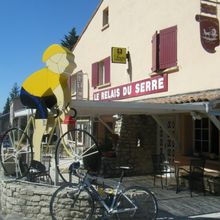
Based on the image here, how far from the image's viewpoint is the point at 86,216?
7.12 m

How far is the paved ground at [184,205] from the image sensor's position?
823 cm

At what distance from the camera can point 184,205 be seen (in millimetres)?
9219

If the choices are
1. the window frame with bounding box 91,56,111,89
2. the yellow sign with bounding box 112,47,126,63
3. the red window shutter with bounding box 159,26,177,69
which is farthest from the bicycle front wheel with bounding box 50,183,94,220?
the window frame with bounding box 91,56,111,89

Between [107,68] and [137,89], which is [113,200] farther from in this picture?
[107,68]

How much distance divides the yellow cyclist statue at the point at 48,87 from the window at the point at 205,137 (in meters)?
4.88

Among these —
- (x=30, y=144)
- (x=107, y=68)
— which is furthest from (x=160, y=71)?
(x=30, y=144)

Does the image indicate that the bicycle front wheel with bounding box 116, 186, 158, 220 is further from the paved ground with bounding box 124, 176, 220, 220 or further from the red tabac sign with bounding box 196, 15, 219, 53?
the red tabac sign with bounding box 196, 15, 219, 53

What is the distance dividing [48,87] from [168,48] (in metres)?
5.74

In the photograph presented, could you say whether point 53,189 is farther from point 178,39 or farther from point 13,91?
point 13,91

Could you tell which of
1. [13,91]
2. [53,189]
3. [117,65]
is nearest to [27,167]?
[53,189]

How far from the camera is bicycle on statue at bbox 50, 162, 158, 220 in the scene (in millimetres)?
6973

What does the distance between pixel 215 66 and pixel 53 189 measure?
5.71 m

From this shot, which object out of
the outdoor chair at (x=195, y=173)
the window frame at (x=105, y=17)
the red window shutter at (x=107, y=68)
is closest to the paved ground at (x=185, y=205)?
the outdoor chair at (x=195, y=173)

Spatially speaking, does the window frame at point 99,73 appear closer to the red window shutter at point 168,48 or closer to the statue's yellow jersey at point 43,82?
the red window shutter at point 168,48
